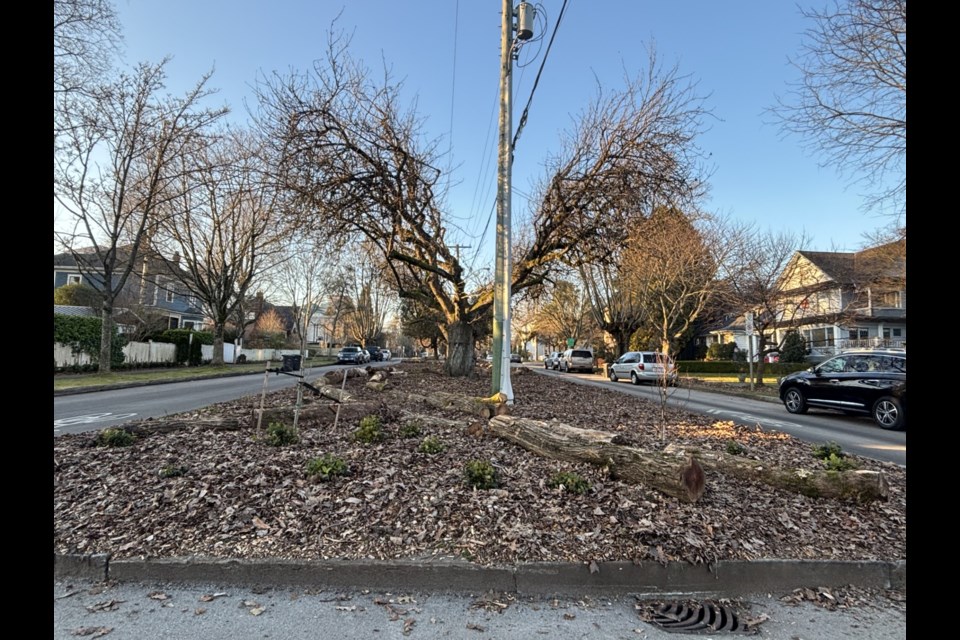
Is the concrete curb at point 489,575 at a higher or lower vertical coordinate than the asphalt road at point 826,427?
higher

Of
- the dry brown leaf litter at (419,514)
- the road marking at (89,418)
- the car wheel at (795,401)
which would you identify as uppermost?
the dry brown leaf litter at (419,514)

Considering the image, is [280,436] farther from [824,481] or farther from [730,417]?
[730,417]

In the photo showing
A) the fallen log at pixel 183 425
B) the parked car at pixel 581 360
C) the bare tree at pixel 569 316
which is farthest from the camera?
the bare tree at pixel 569 316

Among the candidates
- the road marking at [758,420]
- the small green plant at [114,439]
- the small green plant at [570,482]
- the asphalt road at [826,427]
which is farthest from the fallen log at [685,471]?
the road marking at [758,420]

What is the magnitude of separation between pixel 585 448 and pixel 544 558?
5.98 ft

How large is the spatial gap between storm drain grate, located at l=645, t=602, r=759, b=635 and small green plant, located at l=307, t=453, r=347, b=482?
2899 mm

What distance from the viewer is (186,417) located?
23.4ft

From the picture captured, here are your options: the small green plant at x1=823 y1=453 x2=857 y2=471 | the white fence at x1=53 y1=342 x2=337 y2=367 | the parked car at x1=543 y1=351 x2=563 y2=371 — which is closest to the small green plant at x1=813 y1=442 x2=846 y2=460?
the small green plant at x1=823 y1=453 x2=857 y2=471

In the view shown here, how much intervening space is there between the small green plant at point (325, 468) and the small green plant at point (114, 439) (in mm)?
2807

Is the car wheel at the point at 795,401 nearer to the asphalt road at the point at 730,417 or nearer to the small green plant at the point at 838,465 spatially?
the asphalt road at the point at 730,417

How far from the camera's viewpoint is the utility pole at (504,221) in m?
9.80
